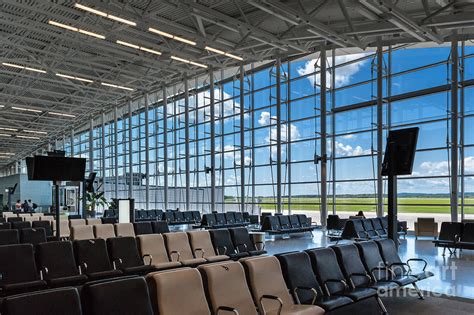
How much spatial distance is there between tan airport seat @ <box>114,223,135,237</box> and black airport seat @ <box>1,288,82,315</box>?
554 centimetres

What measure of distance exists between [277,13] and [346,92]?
5610mm

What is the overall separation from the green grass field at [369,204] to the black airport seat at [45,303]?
12724 millimetres

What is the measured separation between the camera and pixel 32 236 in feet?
24.6

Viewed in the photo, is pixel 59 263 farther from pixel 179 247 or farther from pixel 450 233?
pixel 450 233

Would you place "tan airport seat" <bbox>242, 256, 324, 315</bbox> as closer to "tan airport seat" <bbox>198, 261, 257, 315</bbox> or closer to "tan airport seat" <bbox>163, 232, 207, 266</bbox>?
"tan airport seat" <bbox>198, 261, 257, 315</bbox>

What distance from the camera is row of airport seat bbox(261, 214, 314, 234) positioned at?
13.4 meters

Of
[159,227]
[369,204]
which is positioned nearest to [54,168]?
[159,227]

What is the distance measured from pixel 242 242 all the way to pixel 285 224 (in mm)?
6488

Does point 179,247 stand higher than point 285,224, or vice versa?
point 179,247

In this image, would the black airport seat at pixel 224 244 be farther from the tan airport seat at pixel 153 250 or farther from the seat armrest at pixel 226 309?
the seat armrest at pixel 226 309

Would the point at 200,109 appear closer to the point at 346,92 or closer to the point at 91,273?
the point at 346,92

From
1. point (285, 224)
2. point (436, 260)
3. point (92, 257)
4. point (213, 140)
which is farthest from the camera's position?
point (213, 140)

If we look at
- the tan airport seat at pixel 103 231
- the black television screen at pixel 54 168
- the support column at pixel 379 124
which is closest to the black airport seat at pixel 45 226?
the black television screen at pixel 54 168

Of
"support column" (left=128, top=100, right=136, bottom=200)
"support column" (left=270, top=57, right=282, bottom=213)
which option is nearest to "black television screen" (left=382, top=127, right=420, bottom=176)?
"support column" (left=270, top=57, right=282, bottom=213)
